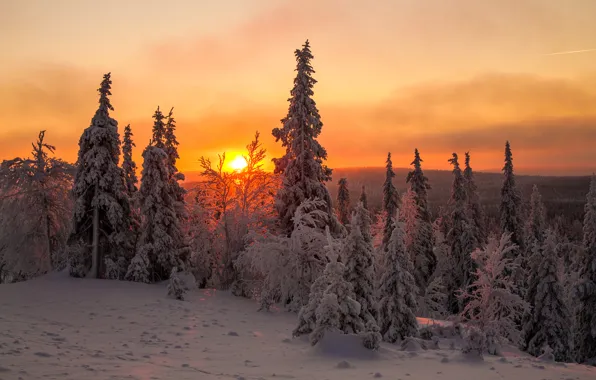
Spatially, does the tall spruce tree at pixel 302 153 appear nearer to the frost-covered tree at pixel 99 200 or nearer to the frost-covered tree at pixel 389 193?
the frost-covered tree at pixel 99 200

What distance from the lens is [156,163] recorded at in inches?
1298

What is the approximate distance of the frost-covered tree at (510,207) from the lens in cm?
4834

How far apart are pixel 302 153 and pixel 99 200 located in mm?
14051

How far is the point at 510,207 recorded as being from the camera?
48.4 metres

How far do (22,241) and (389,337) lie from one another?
2763cm

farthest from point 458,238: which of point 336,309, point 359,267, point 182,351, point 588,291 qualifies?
point 182,351

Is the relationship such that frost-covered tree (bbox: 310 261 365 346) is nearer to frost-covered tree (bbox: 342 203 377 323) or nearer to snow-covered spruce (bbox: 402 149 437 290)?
frost-covered tree (bbox: 342 203 377 323)

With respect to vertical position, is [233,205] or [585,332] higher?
[233,205]

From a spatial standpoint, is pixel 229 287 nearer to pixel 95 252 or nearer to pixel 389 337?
pixel 95 252

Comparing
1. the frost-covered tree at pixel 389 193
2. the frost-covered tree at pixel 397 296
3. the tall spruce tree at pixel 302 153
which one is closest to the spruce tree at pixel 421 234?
the frost-covered tree at pixel 389 193

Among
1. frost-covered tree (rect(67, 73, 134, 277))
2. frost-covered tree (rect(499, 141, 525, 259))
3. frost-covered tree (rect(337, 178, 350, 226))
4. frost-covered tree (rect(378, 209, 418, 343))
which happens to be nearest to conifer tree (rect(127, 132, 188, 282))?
frost-covered tree (rect(67, 73, 134, 277))

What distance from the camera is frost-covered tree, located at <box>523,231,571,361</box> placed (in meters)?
31.7

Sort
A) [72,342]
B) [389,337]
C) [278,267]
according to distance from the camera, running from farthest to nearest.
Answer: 1. [278,267]
2. [389,337]
3. [72,342]

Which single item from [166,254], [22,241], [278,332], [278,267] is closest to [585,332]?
[278,267]
